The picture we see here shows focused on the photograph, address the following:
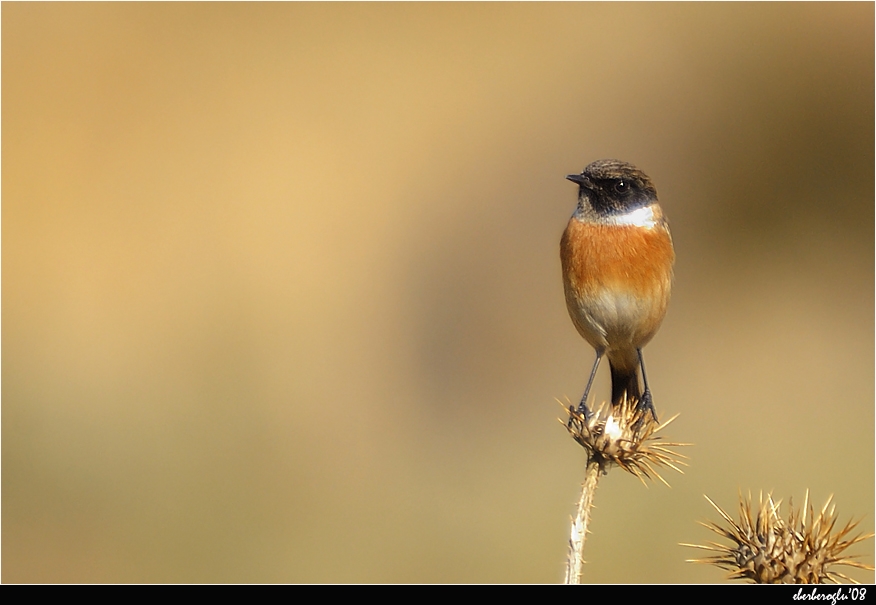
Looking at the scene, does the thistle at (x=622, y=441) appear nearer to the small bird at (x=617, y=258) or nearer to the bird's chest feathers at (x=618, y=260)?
the small bird at (x=617, y=258)

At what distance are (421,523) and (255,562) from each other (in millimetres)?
2219

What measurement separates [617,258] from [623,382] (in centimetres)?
80

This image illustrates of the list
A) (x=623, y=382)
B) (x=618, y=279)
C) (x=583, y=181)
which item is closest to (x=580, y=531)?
(x=618, y=279)

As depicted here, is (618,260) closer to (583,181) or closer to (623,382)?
(583,181)

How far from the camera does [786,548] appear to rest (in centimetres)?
304

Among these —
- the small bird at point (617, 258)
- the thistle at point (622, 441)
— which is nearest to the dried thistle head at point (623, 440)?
the thistle at point (622, 441)

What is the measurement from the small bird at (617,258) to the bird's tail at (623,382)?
16mm

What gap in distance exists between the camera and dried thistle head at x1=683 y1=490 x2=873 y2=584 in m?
3.03

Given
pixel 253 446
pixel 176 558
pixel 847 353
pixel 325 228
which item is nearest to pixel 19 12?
pixel 325 228

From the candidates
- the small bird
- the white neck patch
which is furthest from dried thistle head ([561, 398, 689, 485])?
the white neck patch

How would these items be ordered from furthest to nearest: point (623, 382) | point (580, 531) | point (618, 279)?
point (623, 382)
point (618, 279)
point (580, 531)

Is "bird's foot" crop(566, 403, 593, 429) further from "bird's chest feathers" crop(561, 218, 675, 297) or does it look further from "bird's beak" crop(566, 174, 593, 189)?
"bird's beak" crop(566, 174, 593, 189)

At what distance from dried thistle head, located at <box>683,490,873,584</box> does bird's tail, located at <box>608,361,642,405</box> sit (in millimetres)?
1855

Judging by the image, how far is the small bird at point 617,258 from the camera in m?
4.81
